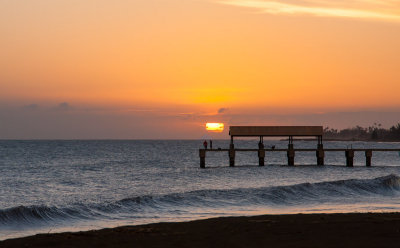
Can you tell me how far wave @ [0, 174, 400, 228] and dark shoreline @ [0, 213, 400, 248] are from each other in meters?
6.87

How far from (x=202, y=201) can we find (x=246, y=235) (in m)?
13.0

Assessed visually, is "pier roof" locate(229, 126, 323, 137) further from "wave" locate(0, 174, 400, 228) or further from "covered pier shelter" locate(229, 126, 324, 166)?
"wave" locate(0, 174, 400, 228)

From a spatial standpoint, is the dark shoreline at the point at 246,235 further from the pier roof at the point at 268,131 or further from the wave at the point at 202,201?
the pier roof at the point at 268,131

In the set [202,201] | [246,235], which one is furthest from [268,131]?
[246,235]

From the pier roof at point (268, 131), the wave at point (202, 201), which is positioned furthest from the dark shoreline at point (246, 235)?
the pier roof at point (268, 131)

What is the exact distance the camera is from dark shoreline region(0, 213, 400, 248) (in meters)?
13.1

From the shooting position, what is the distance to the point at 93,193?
3644cm

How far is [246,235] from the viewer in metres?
14.2

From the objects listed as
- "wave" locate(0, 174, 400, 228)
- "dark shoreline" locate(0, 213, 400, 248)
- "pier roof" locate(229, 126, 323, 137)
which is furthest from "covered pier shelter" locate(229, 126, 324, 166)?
"dark shoreline" locate(0, 213, 400, 248)

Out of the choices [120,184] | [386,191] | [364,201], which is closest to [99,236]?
[364,201]

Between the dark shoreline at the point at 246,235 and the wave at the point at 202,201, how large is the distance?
270 inches

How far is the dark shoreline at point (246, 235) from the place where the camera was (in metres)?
13.1

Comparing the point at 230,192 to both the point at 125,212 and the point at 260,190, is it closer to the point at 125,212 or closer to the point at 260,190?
the point at 260,190

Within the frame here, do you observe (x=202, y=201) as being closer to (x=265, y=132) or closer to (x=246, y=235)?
(x=246, y=235)
